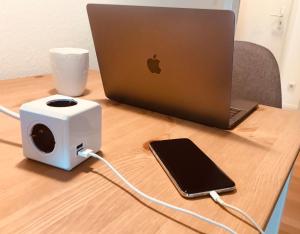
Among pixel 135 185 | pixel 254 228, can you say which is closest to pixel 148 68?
pixel 135 185

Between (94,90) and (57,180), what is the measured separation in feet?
1.71

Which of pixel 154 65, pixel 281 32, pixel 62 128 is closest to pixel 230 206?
pixel 62 128

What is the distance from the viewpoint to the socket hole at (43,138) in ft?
1.51

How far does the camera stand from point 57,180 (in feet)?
1.46

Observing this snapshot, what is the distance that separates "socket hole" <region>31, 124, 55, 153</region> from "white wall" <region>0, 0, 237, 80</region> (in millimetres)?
562

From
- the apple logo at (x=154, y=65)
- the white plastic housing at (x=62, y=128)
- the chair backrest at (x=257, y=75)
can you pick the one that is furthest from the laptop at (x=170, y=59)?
the chair backrest at (x=257, y=75)

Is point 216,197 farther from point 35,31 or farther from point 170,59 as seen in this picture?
point 35,31

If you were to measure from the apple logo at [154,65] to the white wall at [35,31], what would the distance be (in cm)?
50

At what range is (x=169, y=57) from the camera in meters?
0.65

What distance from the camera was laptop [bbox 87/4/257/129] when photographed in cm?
57

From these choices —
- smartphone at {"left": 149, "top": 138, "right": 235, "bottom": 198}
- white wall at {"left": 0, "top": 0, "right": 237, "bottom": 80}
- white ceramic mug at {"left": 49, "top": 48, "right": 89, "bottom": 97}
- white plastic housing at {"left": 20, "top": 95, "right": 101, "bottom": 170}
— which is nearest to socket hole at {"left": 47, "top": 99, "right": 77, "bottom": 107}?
white plastic housing at {"left": 20, "top": 95, "right": 101, "bottom": 170}

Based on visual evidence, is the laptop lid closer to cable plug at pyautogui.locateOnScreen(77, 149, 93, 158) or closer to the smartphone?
the smartphone

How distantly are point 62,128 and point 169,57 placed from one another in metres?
0.31

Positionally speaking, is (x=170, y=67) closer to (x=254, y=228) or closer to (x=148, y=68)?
(x=148, y=68)
